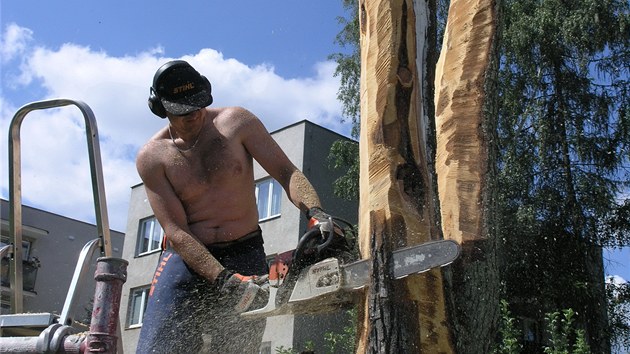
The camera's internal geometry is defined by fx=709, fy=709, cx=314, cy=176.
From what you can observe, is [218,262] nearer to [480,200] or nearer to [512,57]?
[480,200]

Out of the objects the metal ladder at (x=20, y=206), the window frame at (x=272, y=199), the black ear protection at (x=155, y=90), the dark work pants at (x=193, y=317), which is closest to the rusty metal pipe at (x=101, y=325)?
the metal ladder at (x=20, y=206)

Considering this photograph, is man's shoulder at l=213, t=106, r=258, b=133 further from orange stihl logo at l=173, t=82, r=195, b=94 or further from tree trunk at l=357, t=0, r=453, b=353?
tree trunk at l=357, t=0, r=453, b=353

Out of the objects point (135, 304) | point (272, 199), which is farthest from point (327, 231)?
point (135, 304)

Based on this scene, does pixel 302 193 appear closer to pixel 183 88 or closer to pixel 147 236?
pixel 183 88

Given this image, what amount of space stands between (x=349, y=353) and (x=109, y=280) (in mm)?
8180

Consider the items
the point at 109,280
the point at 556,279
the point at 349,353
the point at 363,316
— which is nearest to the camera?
the point at 109,280

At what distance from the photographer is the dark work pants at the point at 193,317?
2.88 meters

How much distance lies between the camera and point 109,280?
6.09 ft

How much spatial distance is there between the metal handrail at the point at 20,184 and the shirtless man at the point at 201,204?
32cm

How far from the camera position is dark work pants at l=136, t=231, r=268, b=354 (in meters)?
2.88

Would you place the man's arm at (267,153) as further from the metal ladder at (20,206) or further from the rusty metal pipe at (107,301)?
the rusty metal pipe at (107,301)

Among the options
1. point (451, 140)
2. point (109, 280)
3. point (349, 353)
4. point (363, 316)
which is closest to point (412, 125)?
point (451, 140)

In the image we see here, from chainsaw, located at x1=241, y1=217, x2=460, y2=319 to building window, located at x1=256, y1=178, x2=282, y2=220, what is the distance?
510 inches

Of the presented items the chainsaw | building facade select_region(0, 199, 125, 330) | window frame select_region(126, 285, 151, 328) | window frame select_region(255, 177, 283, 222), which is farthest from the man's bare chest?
building facade select_region(0, 199, 125, 330)
